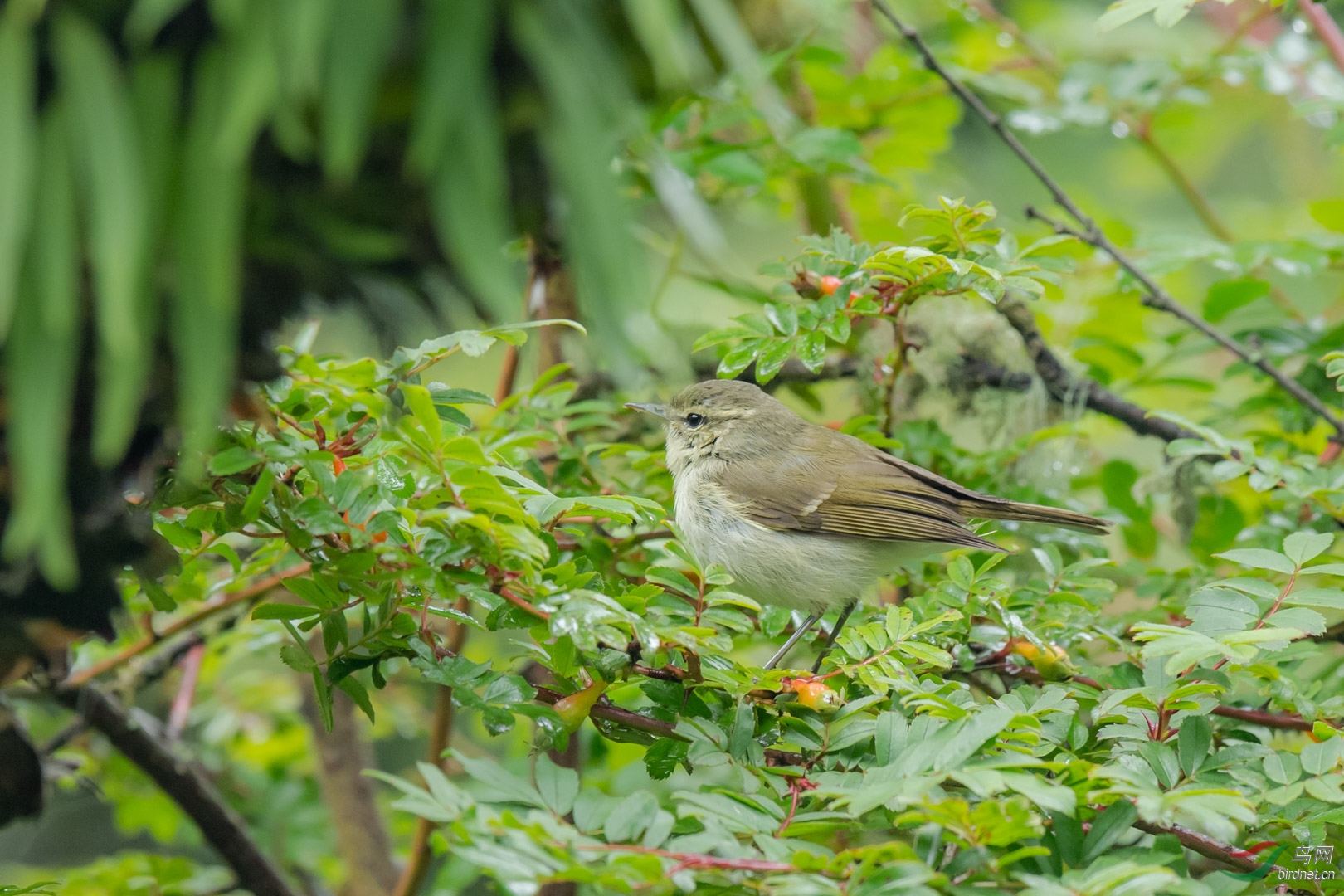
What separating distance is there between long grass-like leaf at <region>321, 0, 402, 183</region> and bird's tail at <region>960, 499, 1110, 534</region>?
1632 millimetres

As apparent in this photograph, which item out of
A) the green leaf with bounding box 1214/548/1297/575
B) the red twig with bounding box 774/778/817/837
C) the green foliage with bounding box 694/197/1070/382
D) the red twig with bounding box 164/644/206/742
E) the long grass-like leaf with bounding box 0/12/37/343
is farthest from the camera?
the red twig with bounding box 164/644/206/742

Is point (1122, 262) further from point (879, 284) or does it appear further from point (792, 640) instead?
point (792, 640)

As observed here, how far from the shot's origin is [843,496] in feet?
9.10

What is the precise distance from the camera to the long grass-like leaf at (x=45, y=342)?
1185 mm

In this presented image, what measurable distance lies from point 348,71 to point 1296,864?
1504mm

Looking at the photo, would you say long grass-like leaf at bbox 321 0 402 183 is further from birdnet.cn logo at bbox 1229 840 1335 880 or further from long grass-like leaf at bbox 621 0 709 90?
birdnet.cn logo at bbox 1229 840 1335 880

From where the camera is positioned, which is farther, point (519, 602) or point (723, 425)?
point (723, 425)

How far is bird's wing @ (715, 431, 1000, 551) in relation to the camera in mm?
2557

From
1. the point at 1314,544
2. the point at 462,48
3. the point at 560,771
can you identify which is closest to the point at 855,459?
the point at 1314,544

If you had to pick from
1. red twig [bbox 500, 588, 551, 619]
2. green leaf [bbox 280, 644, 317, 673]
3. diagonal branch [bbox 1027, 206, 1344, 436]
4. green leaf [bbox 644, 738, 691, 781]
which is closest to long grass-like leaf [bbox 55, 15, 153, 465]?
green leaf [bbox 280, 644, 317, 673]

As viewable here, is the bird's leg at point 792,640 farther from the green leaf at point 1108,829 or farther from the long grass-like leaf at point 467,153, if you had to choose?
the long grass-like leaf at point 467,153

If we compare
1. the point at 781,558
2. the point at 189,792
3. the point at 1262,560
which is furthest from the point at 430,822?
the point at 1262,560

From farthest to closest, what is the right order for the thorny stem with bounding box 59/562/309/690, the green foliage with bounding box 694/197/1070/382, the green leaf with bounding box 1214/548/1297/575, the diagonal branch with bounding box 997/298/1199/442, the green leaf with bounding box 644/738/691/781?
1. the diagonal branch with bounding box 997/298/1199/442
2. the thorny stem with bounding box 59/562/309/690
3. the green foliage with bounding box 694/197/1070/382
4. the green leaf with bounding box 1214/548/1297/575
5. the green leaf with bounding box 644/738/691/781

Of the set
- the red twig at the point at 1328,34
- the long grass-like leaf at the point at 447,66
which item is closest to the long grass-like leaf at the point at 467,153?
the long grass-like leaf at the point at 447,66
